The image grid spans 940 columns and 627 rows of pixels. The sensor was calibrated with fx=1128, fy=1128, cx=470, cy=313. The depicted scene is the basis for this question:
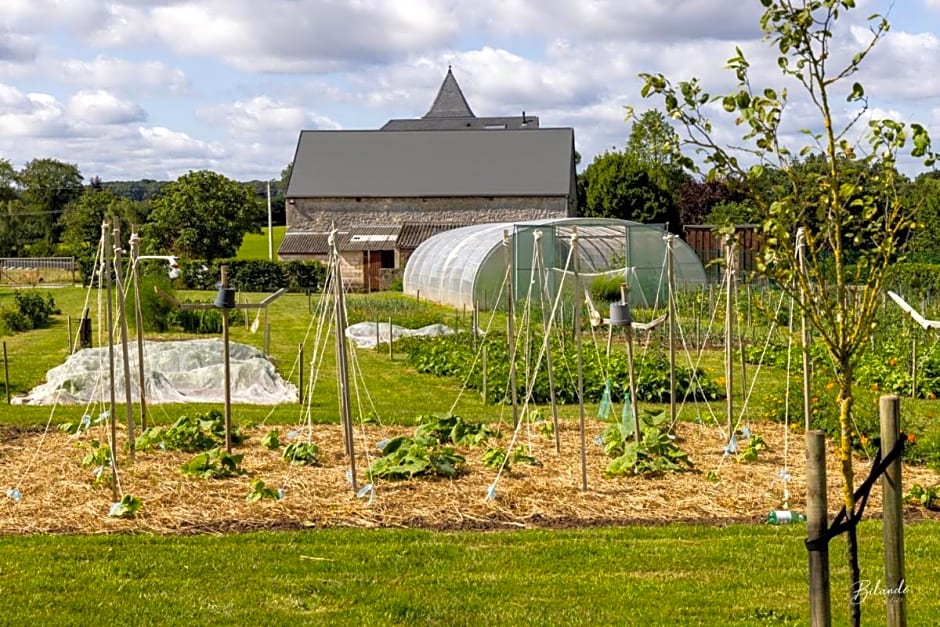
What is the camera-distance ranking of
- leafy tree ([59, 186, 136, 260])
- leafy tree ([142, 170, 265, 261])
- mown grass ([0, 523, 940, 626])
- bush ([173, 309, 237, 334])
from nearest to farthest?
mown grass ([0, 523, 940, 626]) < bush ([173, 309, 237, 334]) < leafy tree ([142, 170, 265, 261]) < leafy tree ([59, 186, 136, 260])

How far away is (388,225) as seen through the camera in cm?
4184

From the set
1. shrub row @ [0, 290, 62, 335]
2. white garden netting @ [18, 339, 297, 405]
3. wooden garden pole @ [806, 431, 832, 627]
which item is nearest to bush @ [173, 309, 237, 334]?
shrub row @ [0, 290, 62, 335]

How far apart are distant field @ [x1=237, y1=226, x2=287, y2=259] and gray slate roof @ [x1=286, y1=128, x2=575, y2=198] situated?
12432mm

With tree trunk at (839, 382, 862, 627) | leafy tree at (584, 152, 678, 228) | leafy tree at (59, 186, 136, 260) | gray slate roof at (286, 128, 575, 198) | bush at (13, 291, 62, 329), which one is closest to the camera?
tree trunk at (839, 382, 862, 627)

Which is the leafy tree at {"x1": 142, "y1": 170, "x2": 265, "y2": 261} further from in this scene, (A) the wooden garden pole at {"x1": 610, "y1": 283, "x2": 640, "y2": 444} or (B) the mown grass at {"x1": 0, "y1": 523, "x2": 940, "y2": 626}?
(B) the mown grass at {"x1": 0, "y1": 523, "x2": 940, "y2": 626}

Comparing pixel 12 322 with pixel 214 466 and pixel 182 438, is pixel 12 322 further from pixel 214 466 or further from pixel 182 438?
pixel 214 466

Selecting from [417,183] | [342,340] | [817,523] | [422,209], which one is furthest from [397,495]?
[417,183]

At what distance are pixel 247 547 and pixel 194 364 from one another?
24.5 ft

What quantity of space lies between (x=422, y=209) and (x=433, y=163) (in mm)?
2457

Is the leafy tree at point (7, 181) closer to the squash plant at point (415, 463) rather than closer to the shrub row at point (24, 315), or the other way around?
the shrub row at point (24, 315)

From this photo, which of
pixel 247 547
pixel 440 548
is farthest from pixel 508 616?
pixel 247 547

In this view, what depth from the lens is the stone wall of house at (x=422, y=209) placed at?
4250cm

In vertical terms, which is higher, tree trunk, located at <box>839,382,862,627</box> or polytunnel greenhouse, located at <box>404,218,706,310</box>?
polytunnel greenhouse, located at <box>404,218,706,310</box>

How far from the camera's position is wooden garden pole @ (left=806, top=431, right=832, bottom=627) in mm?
3336
